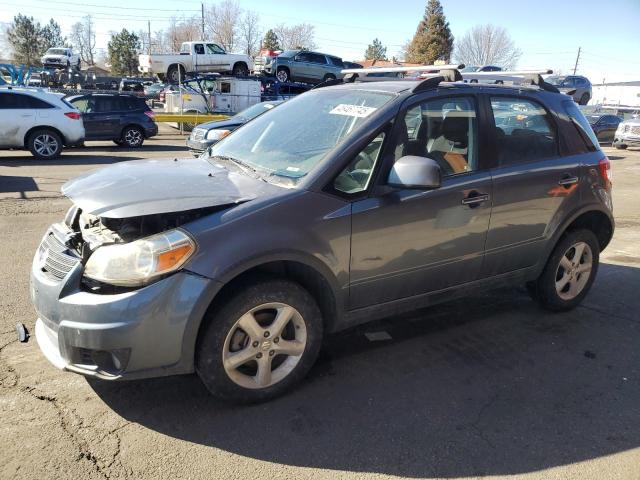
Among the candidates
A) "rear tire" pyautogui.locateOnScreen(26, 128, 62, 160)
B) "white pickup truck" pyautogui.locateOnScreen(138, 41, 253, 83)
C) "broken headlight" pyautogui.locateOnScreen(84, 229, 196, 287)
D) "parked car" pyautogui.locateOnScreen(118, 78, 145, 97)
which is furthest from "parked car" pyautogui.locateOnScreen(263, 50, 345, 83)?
"broken headlight" pyautogui.locateOnScreen(84, 229, 196, 287)

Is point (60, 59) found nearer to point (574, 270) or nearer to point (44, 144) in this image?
point (44, 144)

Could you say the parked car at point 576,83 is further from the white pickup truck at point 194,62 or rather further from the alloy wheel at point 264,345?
the alloy wheel at point 264,345

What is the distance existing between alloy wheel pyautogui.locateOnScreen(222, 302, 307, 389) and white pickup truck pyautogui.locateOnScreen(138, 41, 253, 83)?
2414 cm

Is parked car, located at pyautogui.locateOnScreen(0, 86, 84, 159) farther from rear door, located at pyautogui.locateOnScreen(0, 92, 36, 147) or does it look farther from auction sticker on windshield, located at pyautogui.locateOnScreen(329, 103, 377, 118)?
auction sticker on windshield, located at pyautogui.locateOnScreen(329, 103, 377, 118)

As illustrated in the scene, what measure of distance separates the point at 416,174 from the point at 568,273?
2.21 m

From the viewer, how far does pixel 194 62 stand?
26.0m

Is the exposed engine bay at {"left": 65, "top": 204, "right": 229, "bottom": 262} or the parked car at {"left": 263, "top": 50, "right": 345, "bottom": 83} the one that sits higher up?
the parked car at {"left": 263, "top": 50, "right": 345, "bottom": 83}

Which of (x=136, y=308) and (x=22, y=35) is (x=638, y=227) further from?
(x=22, y=35)

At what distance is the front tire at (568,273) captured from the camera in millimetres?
4336

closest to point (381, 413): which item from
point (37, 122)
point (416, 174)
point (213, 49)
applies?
point (416, 174)

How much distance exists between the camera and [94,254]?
106 inches

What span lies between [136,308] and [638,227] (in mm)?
8275

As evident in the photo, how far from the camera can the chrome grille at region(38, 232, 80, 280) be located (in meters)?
2.79

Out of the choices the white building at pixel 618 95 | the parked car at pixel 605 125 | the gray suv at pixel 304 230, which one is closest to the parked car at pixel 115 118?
the gray suv at pixel 304 230
